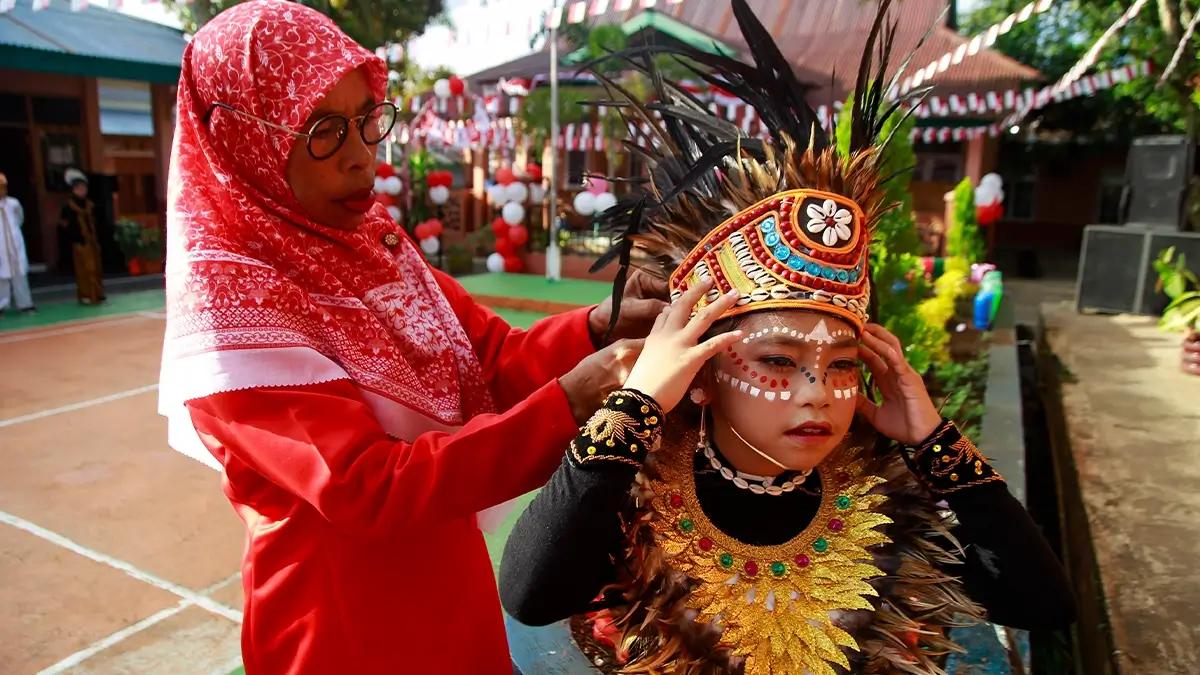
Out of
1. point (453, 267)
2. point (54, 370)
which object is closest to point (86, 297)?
point (54, 370)

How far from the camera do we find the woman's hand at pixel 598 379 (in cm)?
131

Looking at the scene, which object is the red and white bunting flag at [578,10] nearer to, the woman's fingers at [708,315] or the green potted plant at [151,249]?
the woman's fingers at [708,315]

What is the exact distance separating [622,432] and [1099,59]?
1808cm

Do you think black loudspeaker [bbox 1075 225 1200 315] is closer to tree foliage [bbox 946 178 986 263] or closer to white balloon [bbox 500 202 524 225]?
tree foliage [bbox 946 178 986 263]

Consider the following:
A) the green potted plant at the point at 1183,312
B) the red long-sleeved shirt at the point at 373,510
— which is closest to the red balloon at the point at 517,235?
the green potted plant at the point at 1183,312

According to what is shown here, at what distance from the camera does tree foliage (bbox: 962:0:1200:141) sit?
12852 mm

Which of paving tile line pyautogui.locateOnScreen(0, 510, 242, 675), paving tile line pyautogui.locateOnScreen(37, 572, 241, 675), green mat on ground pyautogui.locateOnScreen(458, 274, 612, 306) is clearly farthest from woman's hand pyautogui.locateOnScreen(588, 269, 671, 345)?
green mat on ground pyautogui.locateOnScreen(458, 274, 612, 306)

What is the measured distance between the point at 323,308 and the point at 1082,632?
3.14 metres

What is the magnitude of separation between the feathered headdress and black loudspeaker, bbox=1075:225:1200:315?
9623 mm

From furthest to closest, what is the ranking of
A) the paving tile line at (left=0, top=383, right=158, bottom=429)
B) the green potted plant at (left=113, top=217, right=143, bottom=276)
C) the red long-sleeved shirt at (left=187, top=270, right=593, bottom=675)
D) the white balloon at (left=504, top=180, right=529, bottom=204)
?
the green potted plant at (left=113, top=217, right=143, bottom=276), the white balloon at (left=504, top=180, right=529, bottom=204), the paving tile line at (left=0, top=383, right=158, bottom=429), the red long-sleeved shirt at (left=187, top=270, right=593, bottom=675)

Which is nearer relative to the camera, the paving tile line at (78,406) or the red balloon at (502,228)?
the paving tile line at (78,406)

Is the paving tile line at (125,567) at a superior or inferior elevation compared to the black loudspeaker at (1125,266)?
inferior

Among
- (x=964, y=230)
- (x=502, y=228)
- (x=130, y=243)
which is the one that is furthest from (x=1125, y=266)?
(x=130, y=243)

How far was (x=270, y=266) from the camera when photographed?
136cm
